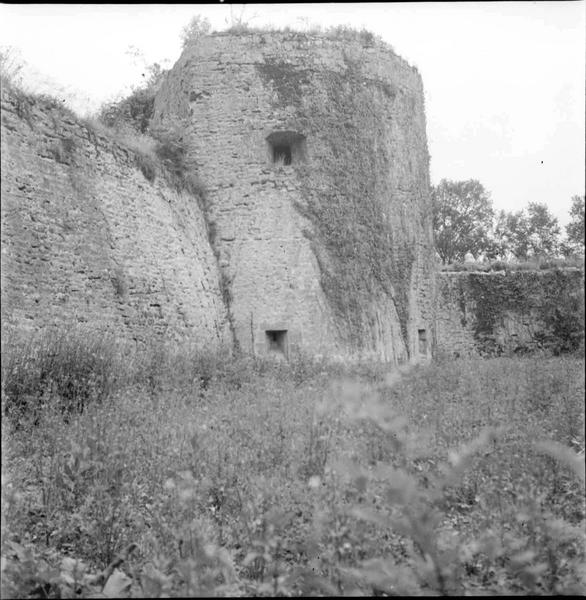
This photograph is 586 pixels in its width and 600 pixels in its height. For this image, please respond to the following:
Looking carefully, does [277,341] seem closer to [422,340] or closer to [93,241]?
[422,340]

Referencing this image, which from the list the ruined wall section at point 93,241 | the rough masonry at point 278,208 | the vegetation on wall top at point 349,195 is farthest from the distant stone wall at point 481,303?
the ruined wall section at point 93,241

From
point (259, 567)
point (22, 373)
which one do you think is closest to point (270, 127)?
point (22, 373)

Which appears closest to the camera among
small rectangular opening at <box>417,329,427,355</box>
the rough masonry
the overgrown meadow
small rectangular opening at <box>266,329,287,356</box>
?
the overgrown meadow

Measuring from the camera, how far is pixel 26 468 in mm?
5145

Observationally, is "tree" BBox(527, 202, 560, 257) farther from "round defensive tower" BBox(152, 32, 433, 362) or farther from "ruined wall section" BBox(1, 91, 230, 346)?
"ruined wall section" BBox(1, 91, 230, 346)

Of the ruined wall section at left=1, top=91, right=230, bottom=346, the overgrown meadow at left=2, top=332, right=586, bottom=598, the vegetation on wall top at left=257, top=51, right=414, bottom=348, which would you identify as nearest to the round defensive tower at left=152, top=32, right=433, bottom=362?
the vegetation on wall top at left=257, top=51, right=414, bottom=348

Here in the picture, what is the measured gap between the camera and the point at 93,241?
31.4 ft

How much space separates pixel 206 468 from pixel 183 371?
3.95 metres

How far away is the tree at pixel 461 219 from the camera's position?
28844 mm

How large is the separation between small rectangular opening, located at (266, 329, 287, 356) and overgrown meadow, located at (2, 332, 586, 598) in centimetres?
455

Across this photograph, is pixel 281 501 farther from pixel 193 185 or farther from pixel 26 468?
pixel 193 185

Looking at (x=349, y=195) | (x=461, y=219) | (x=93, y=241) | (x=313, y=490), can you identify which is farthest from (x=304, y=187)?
(x=461, y=219)

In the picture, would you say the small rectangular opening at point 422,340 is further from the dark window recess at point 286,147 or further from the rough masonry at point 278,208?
the dark window recess at point 286,147

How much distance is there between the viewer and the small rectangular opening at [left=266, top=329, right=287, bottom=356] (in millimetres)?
11148
